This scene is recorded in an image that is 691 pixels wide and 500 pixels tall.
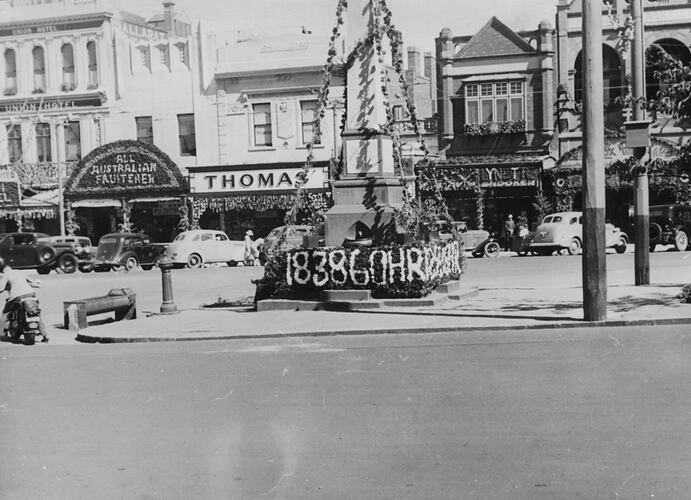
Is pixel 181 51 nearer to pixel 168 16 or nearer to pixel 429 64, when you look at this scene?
pixel 168 16

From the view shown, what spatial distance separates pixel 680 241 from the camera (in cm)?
3309

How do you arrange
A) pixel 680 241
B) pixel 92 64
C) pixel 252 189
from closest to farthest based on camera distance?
pixel 680 241
pixel 252 189
pixel 92 64

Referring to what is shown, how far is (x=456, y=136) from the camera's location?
42406mm

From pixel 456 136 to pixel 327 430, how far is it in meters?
36.1

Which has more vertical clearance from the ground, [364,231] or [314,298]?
[364,231]

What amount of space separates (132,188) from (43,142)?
571cm

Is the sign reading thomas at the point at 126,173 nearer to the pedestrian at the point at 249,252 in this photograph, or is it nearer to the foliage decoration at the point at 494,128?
the pedestrian at the point at 249,252

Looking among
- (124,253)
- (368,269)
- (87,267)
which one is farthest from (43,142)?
(368,269)

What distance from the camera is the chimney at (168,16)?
4931 cm

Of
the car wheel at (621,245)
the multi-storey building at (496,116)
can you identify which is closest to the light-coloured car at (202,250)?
the multi-storey building at (496,116)

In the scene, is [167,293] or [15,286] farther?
[167,293]

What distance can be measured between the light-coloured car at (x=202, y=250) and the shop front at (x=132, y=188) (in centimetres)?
534

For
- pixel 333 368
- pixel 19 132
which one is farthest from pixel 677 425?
pixel 19 132

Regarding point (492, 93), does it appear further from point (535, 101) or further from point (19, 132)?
point (19, 132)
